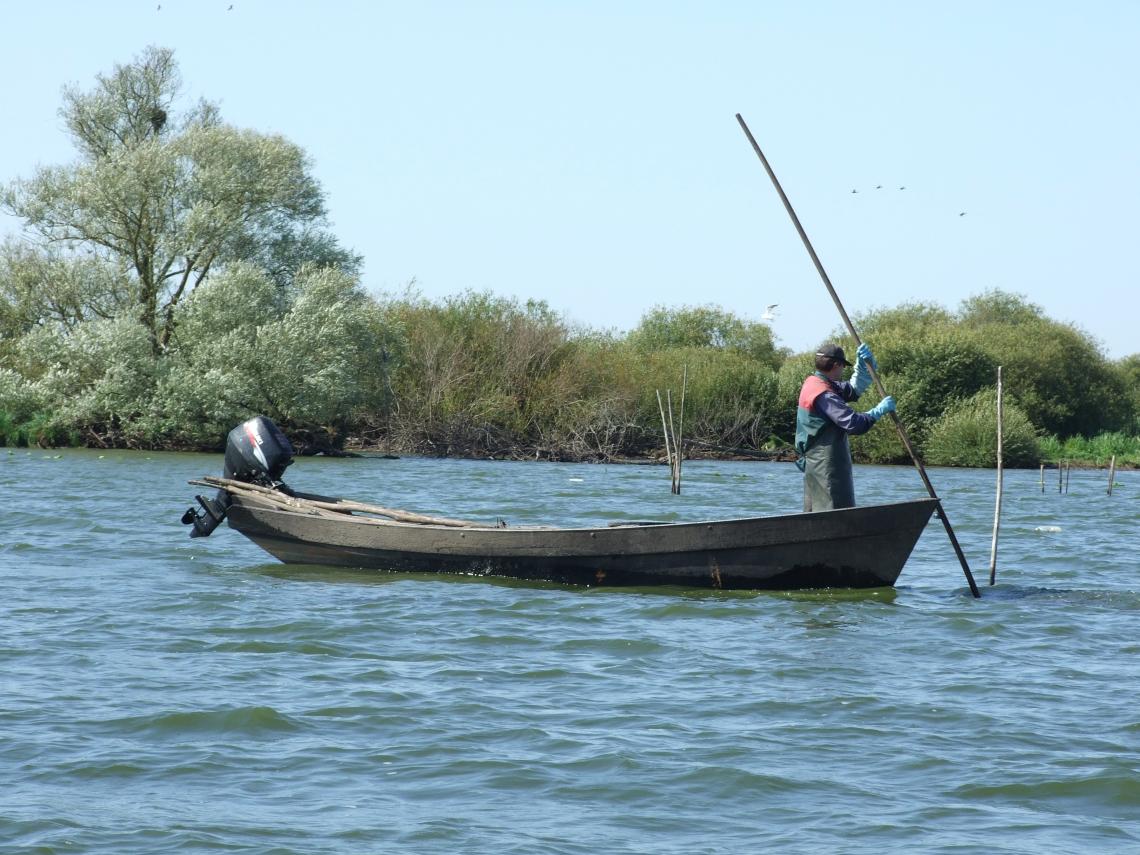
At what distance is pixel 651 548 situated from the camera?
11.9 m

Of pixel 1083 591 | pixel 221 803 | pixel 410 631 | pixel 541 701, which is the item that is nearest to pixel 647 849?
pixel 221 803

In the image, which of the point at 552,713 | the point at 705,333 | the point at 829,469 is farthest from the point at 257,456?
the point at 705,333

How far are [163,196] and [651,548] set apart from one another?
28.7 meters

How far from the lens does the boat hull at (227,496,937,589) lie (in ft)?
37.4

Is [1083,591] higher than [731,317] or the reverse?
the reverse

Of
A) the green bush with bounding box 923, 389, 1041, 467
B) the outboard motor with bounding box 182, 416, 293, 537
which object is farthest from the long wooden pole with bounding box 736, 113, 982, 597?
the green bush with bounding box 923, 389, 1041, 467

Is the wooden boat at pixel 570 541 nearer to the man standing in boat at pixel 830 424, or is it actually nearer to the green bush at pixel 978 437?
the man standing in boat at pixel 830 424

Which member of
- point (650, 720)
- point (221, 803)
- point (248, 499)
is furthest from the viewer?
point (248, 499)

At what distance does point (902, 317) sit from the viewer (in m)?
60.4

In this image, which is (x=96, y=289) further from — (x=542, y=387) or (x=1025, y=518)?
(x=1025, y=518)

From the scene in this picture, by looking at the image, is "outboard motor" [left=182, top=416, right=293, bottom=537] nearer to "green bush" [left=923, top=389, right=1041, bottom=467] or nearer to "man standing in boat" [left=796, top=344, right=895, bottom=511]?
"man standing in boat" [left=796, top=344, right=895, bottom=511]

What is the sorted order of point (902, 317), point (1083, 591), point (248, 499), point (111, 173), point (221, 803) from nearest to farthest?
point (221, 803) → point (1083, 591) → point (248, 499) → point (111, 173) → point (902, 317)

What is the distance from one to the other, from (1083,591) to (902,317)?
4903 cm

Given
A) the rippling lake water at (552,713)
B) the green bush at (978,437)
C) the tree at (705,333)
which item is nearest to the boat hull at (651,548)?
the rippling lake water at (552,713)
